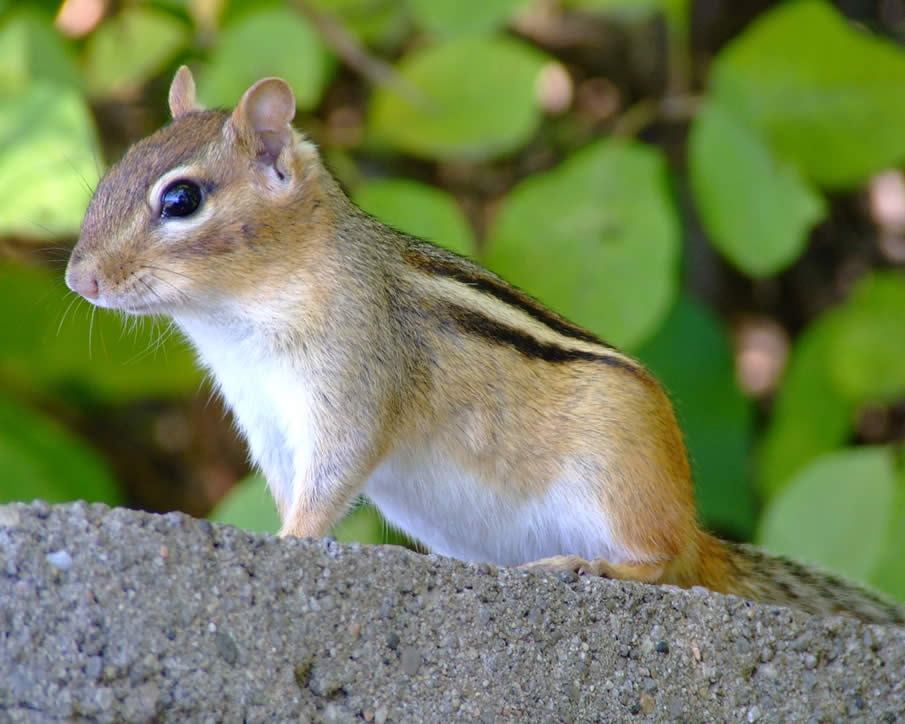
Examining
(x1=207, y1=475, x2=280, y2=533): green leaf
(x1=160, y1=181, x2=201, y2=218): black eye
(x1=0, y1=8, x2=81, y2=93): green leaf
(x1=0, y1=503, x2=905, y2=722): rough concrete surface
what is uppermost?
(x1=160, y1=181, x2=201, y2=218): black eye

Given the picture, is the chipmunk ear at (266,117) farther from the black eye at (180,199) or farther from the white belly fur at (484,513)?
the white belly fur at (484,513)

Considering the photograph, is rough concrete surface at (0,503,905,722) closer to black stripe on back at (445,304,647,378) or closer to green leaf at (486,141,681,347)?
black stripe on back at (445,304,647,378)

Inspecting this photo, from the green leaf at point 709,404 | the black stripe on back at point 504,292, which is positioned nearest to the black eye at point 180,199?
the black stripe on back at point 504,292

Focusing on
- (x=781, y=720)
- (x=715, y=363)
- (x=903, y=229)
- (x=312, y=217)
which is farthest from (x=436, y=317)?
(x=903, y=229)

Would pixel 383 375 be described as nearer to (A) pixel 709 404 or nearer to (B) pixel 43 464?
(B) pixel 43 464

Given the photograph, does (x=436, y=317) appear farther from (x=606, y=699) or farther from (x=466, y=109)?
(x=466, y=109)

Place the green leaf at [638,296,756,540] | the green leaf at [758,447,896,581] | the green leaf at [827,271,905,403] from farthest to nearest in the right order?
the green leaf at [638,296,756,540]
the green leaf at [827,271,905,403]
the green leaf at [758,447,896,581]

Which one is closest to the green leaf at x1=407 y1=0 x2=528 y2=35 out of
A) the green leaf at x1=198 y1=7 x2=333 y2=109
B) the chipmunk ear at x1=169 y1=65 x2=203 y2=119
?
the green leaf at x1=198 y1=7 x2=333 y2=109

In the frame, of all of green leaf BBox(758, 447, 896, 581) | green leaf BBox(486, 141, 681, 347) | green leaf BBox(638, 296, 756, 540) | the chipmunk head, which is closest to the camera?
the chipmunk head
